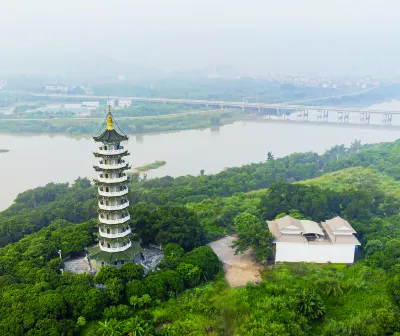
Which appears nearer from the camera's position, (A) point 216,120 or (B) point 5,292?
(B) point 5,292

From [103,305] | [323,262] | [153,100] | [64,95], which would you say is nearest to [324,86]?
[153,100]

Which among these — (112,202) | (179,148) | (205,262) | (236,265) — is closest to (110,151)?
(112,202)

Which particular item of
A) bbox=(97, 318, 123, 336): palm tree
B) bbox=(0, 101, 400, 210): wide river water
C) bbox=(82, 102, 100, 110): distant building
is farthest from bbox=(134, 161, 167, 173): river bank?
bbox=(82, 102, 100, 110): distant building

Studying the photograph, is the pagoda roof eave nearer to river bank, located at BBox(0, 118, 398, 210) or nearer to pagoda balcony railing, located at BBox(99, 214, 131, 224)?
pagoda balcony railing, located at BBox(99, 214, 131, 224)

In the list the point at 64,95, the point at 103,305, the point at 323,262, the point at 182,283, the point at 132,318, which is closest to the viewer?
the point at 132,318

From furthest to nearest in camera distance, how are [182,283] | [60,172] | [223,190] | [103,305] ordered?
1. [60,172]
2. [223,190]
3. [182,283]
4. [103,305]

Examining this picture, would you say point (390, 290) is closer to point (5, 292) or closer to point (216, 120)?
point (5, 292)

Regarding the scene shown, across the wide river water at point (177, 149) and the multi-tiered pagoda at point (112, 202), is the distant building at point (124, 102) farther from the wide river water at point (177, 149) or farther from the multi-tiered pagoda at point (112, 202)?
the multi-tiered pagoda at point (112, 202)
